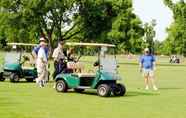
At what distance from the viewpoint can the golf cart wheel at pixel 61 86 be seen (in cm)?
2181

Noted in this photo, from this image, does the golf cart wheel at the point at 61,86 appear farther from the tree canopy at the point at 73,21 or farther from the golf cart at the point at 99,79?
the tree canopy at the point at 73,21

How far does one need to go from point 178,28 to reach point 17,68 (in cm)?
5273

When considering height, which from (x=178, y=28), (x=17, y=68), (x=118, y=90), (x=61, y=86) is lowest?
(x=118, y=90)

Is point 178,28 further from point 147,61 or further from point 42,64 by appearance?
point 42,64

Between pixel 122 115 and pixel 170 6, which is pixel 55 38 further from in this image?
pixel 122 115

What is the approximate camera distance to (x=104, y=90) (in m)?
20.4

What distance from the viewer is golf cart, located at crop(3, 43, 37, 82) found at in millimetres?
27266

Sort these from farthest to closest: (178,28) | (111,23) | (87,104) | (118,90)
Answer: (111,23) < (178,28) < (118,90) < (87,104)

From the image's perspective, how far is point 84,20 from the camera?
82.0m

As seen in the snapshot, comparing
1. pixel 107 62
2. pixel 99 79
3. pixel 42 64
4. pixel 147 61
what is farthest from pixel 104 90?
pixel 147 61

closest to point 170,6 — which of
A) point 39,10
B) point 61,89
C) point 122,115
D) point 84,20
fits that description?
point 84,20

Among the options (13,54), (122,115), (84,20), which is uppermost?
(84,20)

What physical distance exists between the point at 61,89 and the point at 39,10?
2284 inches

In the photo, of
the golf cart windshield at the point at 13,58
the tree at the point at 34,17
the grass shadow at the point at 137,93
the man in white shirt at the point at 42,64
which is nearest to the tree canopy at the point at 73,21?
the tree at the point at 34,17
